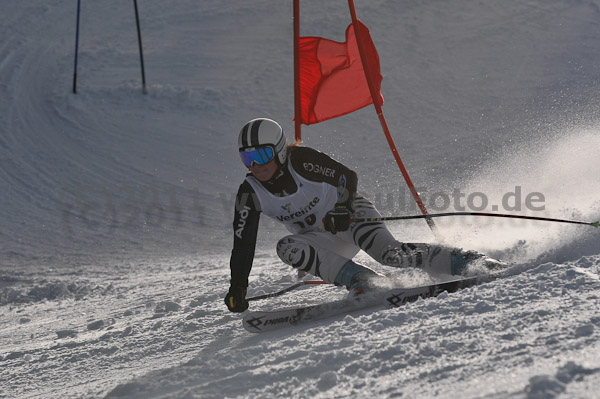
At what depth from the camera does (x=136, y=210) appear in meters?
9.89

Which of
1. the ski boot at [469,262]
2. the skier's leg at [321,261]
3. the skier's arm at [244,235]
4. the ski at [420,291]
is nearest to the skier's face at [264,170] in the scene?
the skier's arm at [244,235]

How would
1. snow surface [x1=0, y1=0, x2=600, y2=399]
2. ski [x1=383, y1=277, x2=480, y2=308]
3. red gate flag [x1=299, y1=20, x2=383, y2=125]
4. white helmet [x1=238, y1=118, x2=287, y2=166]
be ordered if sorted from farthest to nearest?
red gate flag [x1=299, y1=20, x2=383, y2=125] → white helmet [x1=238, y1=118, x2=287, y2=166] → ski [x1=383, y1=277, x2=480, y2=308] → snow surface [x1=0, y1=0, x2=600, y2=399]

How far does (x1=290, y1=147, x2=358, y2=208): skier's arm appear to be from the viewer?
439 centimetres

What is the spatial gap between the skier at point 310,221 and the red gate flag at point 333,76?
174cm

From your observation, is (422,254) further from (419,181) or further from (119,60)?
(119,60)

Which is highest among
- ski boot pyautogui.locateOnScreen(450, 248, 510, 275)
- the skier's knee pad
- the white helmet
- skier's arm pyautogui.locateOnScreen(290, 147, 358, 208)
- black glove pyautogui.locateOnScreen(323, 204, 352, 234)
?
the white helmet

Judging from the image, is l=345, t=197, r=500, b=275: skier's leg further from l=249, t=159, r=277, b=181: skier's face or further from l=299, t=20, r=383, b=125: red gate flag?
l=299, t=20, r=383, b=125: red gate flag

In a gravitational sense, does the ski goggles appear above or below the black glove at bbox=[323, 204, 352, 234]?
above

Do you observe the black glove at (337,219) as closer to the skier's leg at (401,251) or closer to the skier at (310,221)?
the skier at (310,221)

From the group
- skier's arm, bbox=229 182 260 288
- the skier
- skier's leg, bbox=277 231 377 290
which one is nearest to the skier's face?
the skier

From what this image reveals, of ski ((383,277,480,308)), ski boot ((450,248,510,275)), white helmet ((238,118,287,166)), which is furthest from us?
white helmet ((238,118,287,166))

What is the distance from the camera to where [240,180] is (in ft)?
35.7

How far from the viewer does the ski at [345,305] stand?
3596mm

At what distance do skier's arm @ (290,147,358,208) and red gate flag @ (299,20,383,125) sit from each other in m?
1.75
